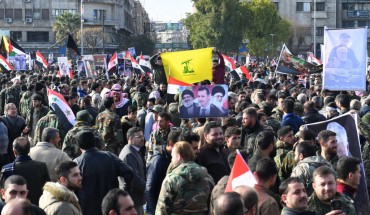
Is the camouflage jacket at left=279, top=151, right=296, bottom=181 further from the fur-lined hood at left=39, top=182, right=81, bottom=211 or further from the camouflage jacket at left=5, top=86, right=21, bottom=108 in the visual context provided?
the camouflage jacket at left=5, top=86, right=21, bottom=108

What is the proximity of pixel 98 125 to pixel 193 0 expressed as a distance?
6130 cm

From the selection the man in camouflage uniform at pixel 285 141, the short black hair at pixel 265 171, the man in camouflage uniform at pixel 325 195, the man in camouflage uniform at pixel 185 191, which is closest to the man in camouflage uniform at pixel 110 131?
the man in camouflage uniform at pixel 285 141

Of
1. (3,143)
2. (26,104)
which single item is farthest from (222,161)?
(26,104)

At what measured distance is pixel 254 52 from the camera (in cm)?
7319

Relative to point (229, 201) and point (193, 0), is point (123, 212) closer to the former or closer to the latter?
point (229, 201)

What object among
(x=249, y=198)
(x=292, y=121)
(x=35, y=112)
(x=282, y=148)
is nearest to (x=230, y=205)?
(x=249, y=198)

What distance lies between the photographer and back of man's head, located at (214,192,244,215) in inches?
219

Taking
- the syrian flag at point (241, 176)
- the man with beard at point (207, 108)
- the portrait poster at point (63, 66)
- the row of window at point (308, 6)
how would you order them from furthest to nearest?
the row of window at point (308, 6) → the portrait poster at point (63, 66) → the man with beard at point (207, 108) → the syrian flag at point (241, 176)

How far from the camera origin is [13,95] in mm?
18906

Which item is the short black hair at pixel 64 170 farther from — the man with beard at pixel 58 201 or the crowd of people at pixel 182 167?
the man with beard at pixel 58 201

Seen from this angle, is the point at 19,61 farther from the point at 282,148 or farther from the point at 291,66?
the point at 282,148

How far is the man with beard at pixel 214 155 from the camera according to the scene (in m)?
9.05

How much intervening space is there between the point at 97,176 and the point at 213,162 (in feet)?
4.14

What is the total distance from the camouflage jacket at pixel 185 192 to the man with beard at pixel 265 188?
29.5 inches
